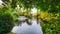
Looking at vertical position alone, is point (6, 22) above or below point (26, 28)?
above

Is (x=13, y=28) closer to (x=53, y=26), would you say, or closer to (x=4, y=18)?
(x=4, y=18)

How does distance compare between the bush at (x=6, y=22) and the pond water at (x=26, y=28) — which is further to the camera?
the pond water at (x=26, y=28)

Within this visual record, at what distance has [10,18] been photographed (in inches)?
143

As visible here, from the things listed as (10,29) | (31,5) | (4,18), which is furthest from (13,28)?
(31,5)

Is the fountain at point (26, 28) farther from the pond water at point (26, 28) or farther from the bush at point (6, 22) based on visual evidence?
the bush at point (6, 22)

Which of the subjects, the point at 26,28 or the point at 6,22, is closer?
the point at 6,22

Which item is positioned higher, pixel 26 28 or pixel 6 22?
pixel 6 22

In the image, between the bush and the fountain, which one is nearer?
the bush

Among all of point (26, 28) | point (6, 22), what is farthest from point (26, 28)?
point (6, 22)

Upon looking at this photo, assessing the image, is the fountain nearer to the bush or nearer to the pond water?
the pond water

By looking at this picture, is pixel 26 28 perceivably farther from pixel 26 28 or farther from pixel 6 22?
pixel 6 22

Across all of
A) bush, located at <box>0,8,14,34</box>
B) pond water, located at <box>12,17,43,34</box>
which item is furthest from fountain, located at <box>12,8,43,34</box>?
bush, located at <box>0,8,14,34</box>

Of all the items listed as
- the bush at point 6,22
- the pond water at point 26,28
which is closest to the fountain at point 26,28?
the pond water at point 26,28

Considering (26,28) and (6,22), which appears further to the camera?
(26,28)
